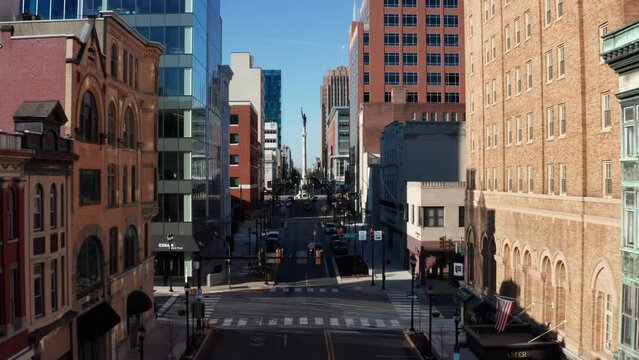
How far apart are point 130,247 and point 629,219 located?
90.9 ft

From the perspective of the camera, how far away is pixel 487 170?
45.8 m

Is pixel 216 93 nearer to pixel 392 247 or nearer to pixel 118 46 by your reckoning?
pixel 392 247

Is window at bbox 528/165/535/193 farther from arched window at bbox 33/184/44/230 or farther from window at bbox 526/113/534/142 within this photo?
arched window at bbox 33/184/44/230

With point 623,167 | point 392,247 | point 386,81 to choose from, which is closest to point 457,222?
point 392,247

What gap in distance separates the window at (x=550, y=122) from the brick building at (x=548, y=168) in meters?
0.05

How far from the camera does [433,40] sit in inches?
4781

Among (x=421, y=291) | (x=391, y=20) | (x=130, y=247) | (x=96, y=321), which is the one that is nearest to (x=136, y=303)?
(x=130, y=247)

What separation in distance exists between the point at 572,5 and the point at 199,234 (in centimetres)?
3951

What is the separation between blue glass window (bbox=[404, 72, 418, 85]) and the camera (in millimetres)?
122500

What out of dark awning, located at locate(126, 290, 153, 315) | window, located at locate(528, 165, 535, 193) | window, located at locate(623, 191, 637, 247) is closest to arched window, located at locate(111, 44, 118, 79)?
dark awning, located at locate(126, 290, 153, 315)

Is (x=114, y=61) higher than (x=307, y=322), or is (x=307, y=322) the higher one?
(x=114, y=61)

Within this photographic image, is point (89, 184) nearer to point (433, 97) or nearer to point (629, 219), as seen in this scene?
point (629, 219)

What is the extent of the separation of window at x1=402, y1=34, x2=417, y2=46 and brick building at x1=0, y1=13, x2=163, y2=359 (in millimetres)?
86007

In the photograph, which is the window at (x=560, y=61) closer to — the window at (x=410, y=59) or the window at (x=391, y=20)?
the window at (x=410, y=59)
